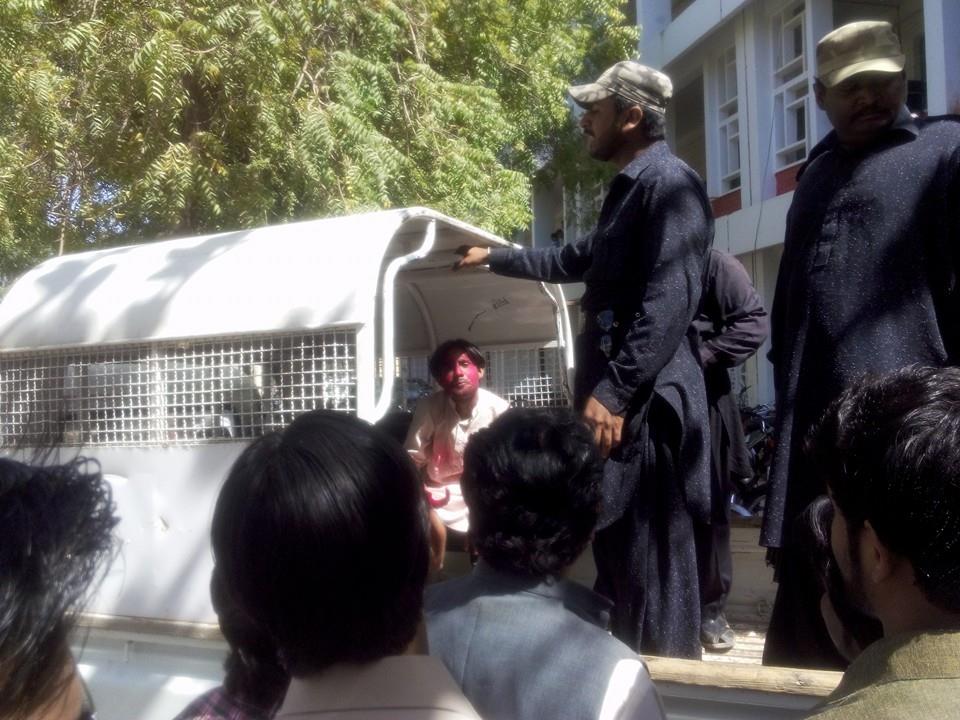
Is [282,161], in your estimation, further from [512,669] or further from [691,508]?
[512,669]

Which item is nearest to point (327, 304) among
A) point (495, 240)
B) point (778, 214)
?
point (495, 240)

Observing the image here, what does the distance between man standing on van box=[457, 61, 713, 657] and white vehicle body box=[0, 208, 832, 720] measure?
67 cm

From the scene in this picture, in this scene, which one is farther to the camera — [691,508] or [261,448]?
[691,508]

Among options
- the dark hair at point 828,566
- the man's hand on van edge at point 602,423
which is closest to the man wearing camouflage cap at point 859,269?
the man's hand on van edge at point 602,423

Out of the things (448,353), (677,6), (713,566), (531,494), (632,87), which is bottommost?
(713,566)

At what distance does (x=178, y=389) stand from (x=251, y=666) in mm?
1906

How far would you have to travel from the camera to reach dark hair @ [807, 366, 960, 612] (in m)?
1.33

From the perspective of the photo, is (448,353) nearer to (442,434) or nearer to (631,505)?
(442,434)

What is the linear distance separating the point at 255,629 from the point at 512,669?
20.4 inches

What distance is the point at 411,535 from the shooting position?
154cm

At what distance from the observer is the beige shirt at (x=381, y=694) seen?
1.45 meters

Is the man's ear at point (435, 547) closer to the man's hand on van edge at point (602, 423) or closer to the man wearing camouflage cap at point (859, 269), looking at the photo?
the man's hand on van edge at point (602, 423)

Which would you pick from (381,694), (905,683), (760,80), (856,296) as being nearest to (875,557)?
(905,683)

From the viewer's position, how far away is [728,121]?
645 inches
